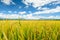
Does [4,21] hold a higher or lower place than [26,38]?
higher

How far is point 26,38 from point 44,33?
12cm

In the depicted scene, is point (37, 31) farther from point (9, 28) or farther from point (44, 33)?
point (9, 28)

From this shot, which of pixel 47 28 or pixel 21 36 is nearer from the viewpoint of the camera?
pixel 21 36

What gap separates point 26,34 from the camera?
0.91 metres

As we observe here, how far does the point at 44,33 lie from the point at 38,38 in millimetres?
62

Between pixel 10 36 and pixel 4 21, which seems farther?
pixel 4 21

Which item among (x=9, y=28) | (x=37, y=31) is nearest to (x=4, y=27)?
(x=9, y=28)

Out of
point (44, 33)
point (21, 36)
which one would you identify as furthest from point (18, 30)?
point (44, 33)

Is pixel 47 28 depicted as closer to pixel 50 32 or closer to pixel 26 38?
pixel 50 32

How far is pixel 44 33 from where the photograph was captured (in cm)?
92

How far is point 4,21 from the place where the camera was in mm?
946

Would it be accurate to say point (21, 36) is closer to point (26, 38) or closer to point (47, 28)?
point (26, 38)

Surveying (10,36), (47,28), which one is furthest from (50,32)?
(10,36)

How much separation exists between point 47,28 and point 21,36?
Result: 21 cm
